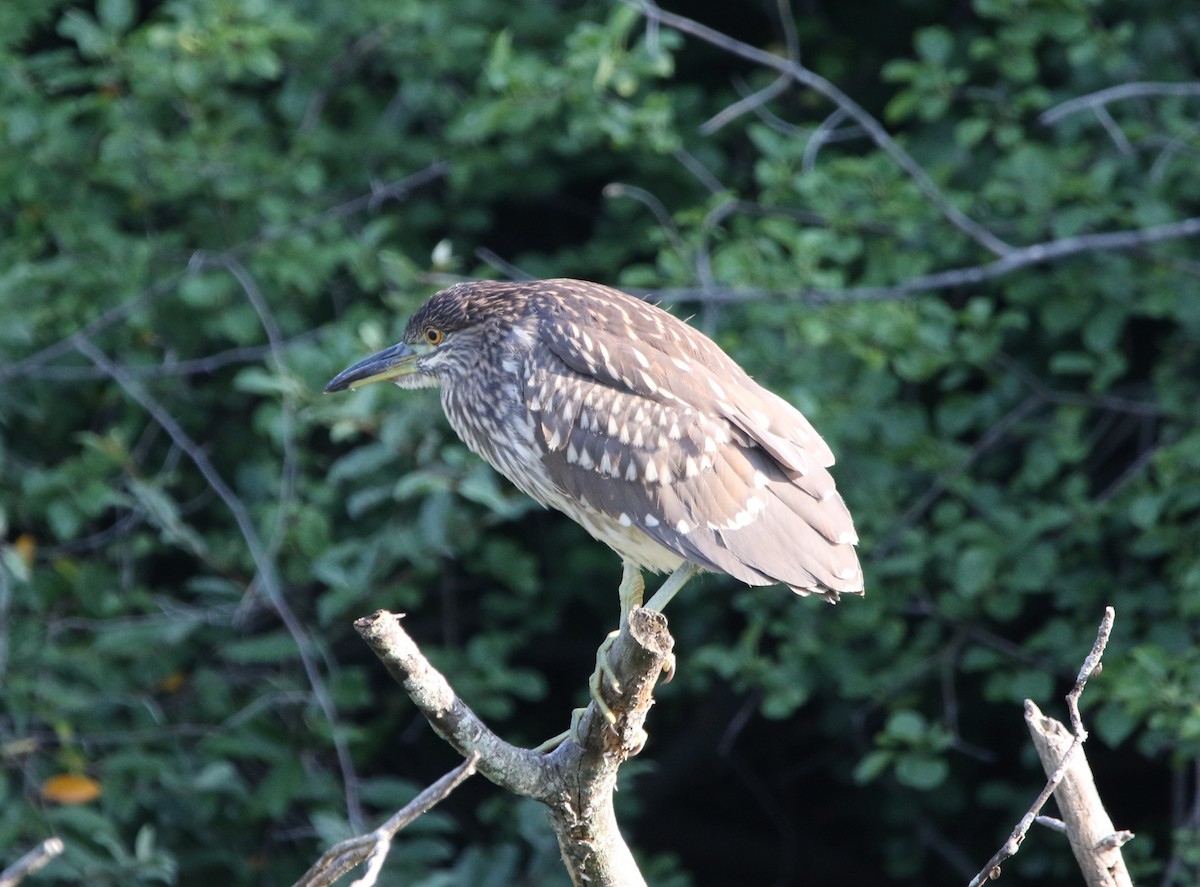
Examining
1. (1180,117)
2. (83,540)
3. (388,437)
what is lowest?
(83,540)

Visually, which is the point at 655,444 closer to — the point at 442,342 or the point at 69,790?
the point at 442,342

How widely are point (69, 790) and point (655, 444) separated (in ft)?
6.54

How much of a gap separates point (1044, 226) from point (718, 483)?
5.28 feet

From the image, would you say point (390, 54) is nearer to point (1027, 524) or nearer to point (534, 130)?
point (534, 130)

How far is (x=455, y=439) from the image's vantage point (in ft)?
13.7

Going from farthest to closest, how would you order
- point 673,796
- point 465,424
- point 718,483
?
point 673,796 < point 465,424 < point 718,483

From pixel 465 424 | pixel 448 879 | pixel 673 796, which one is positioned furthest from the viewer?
pixel 673 796

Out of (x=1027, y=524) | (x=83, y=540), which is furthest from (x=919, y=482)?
(x=83, y=540)

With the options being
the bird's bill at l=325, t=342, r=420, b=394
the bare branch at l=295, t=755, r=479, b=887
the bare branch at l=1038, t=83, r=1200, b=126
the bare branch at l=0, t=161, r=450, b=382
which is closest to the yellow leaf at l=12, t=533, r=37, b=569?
the bare branch at l=0, t=161, r=450, b=382

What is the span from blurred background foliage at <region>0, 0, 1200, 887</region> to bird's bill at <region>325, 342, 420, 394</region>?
Result: 302mm

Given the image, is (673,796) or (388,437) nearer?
(388,437)

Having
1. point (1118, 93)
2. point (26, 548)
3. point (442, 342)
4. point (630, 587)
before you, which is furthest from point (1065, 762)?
point (26, 548)

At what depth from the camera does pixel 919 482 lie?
4.29 m

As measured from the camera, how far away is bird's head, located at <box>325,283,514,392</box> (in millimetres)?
3363
